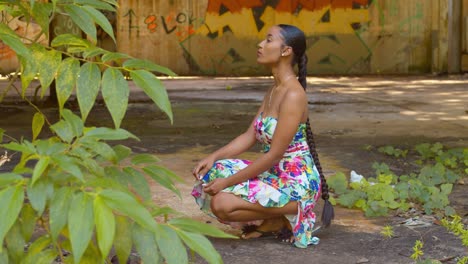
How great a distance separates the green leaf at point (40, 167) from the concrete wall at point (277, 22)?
65.5 ft

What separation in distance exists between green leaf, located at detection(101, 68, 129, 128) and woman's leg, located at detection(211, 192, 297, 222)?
9.36 feet

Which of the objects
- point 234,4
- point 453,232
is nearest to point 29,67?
point 453,232

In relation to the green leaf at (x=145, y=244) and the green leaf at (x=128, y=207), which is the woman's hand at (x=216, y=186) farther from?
the green leaf at (x=128, y=207)

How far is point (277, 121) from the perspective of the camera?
4535mm

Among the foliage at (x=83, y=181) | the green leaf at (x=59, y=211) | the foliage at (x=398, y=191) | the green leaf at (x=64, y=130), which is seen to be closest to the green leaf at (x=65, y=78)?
the foliage at (x=83, y=181)

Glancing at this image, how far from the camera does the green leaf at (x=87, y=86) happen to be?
1639mm

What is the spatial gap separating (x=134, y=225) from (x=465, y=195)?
15.2 feet

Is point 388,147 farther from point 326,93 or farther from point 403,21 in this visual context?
point 403,21

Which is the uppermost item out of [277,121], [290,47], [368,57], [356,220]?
[290,47]

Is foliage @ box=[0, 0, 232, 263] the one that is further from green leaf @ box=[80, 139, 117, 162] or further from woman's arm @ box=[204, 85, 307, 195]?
woman's arm @ box=[204, 85, 307, 195]

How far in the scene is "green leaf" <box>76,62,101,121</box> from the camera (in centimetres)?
164

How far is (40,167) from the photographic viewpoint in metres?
1.54

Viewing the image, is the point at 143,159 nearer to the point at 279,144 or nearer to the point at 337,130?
the point at 279,144

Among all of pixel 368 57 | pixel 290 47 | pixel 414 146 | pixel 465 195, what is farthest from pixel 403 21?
pixel 290 47
